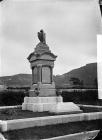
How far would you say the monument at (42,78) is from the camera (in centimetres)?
1129

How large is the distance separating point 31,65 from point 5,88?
6.12m

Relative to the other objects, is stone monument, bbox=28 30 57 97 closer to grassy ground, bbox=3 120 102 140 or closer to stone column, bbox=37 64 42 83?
stone column, bbox=37 64 42 83

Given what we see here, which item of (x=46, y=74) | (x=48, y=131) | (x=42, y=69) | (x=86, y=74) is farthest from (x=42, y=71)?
(x=48, y=131)

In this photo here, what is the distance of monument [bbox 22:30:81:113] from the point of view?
11289 millimetres

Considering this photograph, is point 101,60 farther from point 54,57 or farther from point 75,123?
point 54,57

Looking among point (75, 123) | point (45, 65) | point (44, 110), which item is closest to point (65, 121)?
point (75, 123)

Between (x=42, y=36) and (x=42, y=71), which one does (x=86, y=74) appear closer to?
(x=42, y=71)

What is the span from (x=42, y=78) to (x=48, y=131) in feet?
16.8

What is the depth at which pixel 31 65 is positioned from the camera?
12.4 metres

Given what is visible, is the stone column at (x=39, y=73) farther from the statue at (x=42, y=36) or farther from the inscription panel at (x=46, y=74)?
the statue at (x=42, y=36)

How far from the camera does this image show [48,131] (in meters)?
6.78

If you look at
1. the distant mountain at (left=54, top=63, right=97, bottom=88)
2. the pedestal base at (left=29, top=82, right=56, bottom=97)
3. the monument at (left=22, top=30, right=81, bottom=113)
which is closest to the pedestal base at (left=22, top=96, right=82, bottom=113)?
the monument at (left=22, top=30, right=81, bottom=113)

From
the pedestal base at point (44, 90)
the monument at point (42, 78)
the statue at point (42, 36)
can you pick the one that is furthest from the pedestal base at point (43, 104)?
the statue at point (42, 36)

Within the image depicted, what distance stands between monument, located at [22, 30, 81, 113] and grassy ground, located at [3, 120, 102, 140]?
342cm
